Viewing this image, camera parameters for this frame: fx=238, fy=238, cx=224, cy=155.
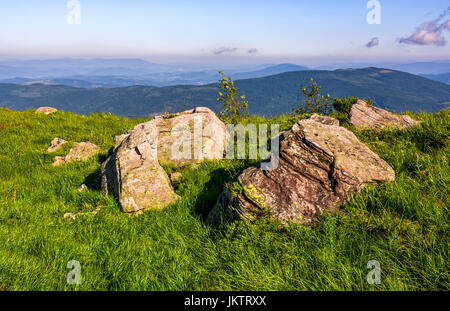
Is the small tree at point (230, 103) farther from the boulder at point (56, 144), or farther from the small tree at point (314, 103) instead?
the boulder at point (56, 144)

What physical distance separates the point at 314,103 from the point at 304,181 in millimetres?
8842

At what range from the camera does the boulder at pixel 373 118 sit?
9.07 meters

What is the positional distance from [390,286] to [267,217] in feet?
7.41

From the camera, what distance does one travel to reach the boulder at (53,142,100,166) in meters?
10.3

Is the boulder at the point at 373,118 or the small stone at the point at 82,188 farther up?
the boulder at the point at 373,118

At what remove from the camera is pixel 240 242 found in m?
4.52

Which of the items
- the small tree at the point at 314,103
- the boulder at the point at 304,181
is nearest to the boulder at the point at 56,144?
the boulder at the point at 304,181

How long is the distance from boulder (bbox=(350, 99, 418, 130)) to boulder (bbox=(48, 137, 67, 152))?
13375 millimetres

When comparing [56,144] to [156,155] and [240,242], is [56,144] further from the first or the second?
[240,242]

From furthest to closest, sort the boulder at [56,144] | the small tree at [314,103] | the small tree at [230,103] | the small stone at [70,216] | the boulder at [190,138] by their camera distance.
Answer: the small tree at [230,103] → the small tree at [314,103] → the boulder at [56,144] → the boulder at [190,138] → the small stone at [70,216]

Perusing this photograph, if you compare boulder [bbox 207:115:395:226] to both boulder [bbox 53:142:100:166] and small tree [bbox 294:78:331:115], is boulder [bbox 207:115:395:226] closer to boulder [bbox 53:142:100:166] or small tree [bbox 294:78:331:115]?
small tree [bbox 294:78:331:115]

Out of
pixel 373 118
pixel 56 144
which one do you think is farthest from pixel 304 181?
pixel 56 144

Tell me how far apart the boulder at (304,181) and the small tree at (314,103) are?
6929 mm
